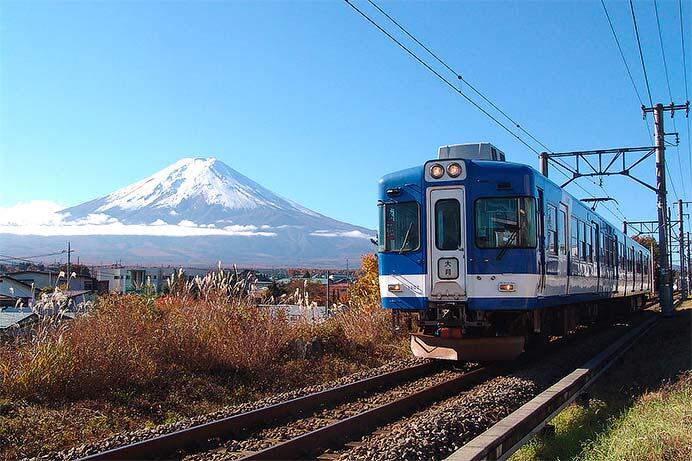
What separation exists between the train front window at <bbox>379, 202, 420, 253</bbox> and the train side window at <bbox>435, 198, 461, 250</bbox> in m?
0.33

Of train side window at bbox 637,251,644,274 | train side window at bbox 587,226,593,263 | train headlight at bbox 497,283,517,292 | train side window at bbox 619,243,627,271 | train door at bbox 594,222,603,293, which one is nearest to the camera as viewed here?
train headlight at bbox 497,283,517,292

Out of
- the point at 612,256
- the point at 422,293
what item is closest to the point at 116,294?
the point at 422,293

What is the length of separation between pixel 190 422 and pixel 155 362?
2223 millimetres

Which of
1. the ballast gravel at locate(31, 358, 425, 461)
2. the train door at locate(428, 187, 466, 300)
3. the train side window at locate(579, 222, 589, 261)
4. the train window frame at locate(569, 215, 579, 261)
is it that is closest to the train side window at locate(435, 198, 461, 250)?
the train door at locate(428, 187, 466, 300)

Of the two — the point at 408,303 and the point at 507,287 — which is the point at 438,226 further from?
the point at 507,287

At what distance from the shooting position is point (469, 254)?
1110 centimetres

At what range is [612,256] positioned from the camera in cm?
1973

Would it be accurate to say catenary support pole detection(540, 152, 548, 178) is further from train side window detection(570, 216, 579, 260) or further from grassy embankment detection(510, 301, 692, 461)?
grassy embankment detection(510, 301, 692, 461)

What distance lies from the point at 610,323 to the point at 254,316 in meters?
14.5

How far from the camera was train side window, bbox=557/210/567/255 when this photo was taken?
42.1 feet

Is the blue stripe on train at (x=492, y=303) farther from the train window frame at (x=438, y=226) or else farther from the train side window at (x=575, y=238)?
the train side window at (x=575, y=238)

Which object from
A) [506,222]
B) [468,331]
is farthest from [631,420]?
[506,222]

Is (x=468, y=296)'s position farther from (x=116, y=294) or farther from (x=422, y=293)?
(x=116, y=294)

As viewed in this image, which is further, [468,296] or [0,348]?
[468,296]
